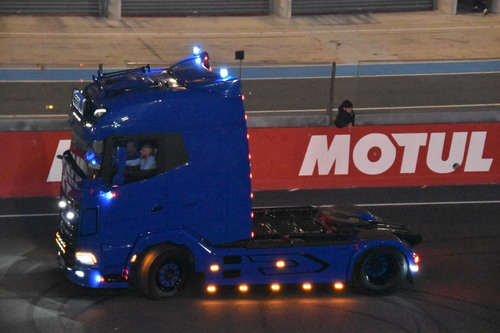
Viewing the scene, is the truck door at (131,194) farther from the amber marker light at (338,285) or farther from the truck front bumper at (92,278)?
the amber marker light at (338,285)

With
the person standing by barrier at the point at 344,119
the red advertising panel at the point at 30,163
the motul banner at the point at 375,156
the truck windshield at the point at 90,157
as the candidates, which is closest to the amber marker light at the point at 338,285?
the truck windshield at the point at 90,157

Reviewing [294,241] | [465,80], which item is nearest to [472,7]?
[465,80]

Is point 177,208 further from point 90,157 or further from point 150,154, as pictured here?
point 90,157

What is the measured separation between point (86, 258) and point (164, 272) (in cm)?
107

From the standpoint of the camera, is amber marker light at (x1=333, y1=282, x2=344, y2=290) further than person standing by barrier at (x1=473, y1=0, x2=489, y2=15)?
No

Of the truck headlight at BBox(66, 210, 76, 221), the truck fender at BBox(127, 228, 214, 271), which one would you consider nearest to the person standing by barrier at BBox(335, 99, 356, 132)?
the truck fender at BBox(127, 228, 214, 271)

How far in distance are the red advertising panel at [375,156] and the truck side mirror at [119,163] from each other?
652 centimetres

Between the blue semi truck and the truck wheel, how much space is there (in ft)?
0.04

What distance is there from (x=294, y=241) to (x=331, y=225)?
0.87 metres

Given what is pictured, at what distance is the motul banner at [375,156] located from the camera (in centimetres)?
1903

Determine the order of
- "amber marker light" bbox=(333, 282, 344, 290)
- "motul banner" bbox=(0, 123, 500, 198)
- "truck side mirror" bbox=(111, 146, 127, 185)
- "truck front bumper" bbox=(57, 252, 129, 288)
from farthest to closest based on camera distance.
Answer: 1. "motul banner" bbox=(0, 123, 500, 198)
2. "amber marker light" bbox=(333, 282, 344, 290)
3. "truck front bumper" bbox=(57, 252, 129, 288)
4. "truck side mirror" bbox=(111, 146, 127, 185)

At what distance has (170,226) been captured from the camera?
12.9 metres

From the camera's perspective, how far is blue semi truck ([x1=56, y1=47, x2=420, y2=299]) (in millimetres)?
12648

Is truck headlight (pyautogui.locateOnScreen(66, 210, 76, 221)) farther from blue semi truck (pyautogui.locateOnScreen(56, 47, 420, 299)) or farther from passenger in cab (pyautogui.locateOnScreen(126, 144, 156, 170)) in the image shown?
passenger in cab (pyautogui.locateOnScreen(126, 144, 156, 170))
